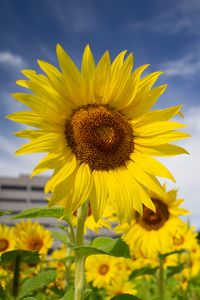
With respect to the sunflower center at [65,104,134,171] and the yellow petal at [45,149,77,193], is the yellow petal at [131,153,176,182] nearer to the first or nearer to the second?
the sunflower center at [65,104,134,171]

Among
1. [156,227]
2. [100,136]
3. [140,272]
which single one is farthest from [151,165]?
[156,227]

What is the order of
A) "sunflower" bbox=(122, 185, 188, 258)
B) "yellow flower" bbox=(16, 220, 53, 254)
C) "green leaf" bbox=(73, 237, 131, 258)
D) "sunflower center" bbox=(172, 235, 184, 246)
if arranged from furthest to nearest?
"sunflower center" bbox=(172, 235, 184, 246) → "yellow flower" bbox=(16, 220, 53, 254) → "sunflower" bbox=(122, 185, 188, 258) → "green leaf" bbox=(73, 237, 131, 258)

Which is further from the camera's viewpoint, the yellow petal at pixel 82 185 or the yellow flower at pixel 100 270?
the yellow flower at pixel 100 270

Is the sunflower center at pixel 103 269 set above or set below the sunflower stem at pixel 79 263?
above

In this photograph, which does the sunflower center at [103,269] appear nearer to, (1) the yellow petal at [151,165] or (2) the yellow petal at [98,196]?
(1) the yellow petal at [151,165]

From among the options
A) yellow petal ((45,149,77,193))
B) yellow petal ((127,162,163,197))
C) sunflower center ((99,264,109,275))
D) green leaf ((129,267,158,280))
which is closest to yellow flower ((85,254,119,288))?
sunflower center ((99,264,109,275))

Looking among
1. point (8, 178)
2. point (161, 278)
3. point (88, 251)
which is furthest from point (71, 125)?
point (8, 178)

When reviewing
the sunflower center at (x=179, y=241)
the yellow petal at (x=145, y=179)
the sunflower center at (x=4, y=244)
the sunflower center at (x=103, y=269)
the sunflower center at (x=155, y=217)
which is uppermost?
the sunflower center at (x=179, y=241)

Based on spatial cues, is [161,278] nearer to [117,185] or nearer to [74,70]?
[117,185]

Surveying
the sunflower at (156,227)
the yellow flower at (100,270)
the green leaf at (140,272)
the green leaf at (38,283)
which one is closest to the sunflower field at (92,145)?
the green leaf at (38,283)
